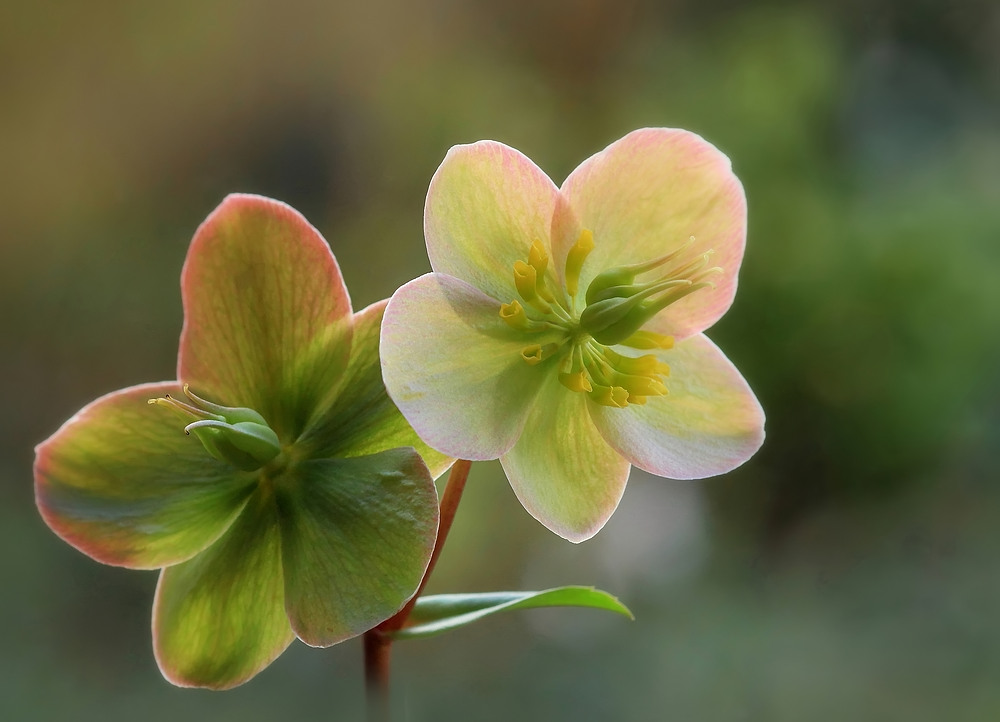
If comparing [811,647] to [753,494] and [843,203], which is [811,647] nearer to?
[753,494]

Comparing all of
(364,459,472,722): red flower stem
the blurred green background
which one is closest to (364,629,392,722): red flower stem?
(364,459,472,722): red flower stem

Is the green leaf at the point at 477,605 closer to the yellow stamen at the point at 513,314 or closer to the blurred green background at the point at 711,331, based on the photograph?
the yellow stamen at the point at 513,314

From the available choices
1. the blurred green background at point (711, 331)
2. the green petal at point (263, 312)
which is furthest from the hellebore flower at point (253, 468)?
the blurred green background at point (711, 331)

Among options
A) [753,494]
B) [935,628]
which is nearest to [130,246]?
[753,494]

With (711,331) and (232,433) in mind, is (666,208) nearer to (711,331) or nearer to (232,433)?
(232,433)

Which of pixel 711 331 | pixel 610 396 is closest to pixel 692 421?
pixel 610 396

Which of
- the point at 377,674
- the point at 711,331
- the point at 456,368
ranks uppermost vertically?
the point at 456,368
